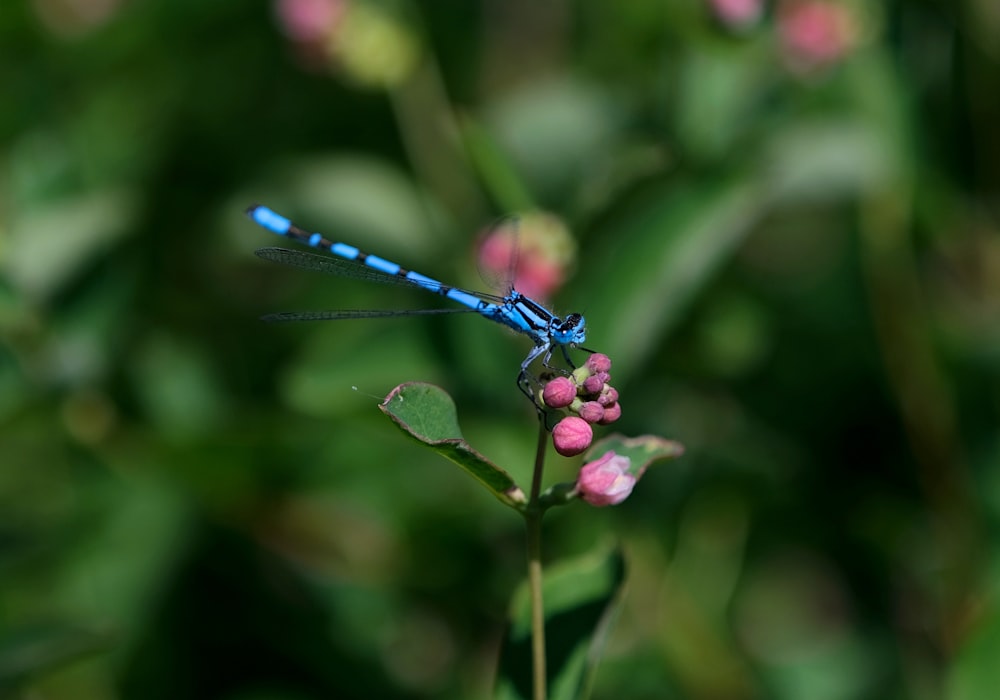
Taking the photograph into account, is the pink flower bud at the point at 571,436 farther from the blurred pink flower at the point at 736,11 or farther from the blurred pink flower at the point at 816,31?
the blurred pink flower at the point at 816,31

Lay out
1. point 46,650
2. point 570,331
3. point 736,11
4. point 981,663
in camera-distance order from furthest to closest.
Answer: point 736,11 < point 981,663 < point 46,650 < point 570,331

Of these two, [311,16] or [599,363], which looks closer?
[599,363]

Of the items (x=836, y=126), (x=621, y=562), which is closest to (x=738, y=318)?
(x=836, y=126)

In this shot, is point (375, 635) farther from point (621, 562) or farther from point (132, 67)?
point (132, 67)

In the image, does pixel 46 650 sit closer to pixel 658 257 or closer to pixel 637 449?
pixel 637 449

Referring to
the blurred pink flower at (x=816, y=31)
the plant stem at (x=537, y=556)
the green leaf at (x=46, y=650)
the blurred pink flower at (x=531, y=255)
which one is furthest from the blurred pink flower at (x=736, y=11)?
the green leaf at (x=46, y=650)

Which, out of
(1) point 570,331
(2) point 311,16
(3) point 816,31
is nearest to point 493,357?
(1) point 570,331

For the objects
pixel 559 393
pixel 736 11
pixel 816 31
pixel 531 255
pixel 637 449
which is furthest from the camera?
pixel 816 31

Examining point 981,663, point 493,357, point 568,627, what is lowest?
point 568,627
